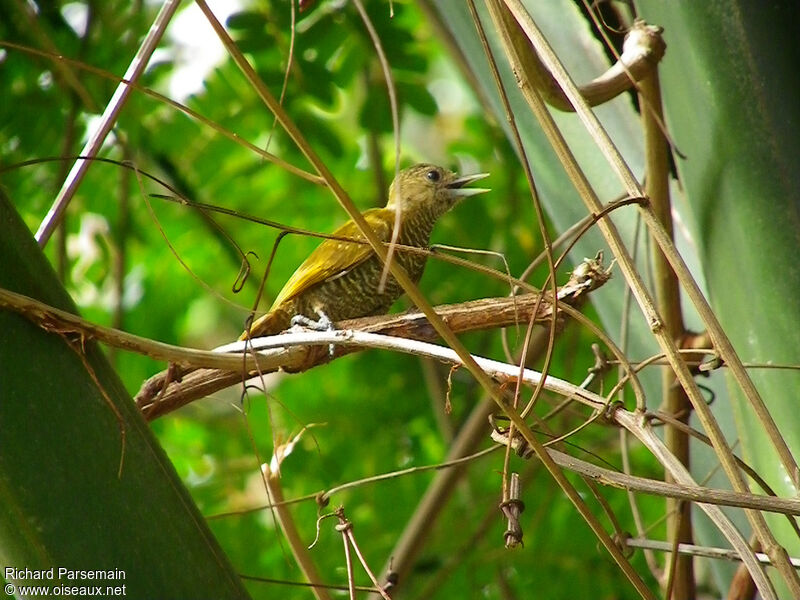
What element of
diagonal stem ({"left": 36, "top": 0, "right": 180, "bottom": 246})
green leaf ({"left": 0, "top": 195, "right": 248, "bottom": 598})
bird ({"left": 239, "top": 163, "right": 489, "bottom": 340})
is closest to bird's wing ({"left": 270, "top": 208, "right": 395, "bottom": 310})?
bird ({"left": 239, "top": 163, "right": 489, "bottom": 340})

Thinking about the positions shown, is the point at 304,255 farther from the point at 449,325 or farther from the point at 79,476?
the point at 79,476

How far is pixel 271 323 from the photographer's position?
9.07 feet

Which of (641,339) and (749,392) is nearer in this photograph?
(749,392)

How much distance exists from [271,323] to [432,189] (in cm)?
83

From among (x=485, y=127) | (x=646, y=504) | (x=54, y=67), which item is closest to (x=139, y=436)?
(x=54, y=67)

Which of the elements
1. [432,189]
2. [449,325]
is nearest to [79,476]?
[449,325]

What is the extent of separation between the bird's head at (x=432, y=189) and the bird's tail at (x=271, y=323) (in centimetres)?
61

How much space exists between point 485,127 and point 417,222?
76cm

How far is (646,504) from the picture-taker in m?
3.23

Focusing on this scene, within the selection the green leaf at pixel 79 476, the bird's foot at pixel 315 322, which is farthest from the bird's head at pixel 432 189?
the green leaf at pixel 79 476

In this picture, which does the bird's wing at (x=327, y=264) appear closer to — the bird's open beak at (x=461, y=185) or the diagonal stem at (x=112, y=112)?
the bird's open beak at (x=461, y=185)

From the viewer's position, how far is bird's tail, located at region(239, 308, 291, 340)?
2.72 m

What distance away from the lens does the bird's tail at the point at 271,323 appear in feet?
8.94

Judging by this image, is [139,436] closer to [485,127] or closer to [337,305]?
[337,305]
